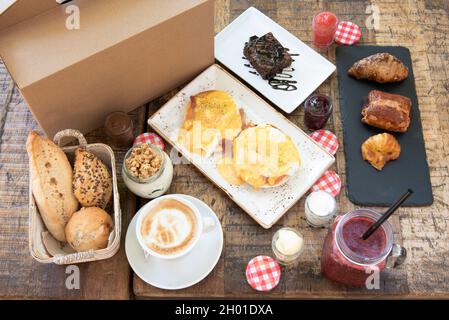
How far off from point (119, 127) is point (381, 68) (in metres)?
0.88

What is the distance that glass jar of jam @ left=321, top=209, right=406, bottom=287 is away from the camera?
4.78 feet

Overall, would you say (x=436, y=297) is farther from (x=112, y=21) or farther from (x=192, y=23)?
(x=112, y=21)

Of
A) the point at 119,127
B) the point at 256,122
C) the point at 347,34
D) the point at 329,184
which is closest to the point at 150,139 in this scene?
the point at 119,127

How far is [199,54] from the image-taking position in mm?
1806

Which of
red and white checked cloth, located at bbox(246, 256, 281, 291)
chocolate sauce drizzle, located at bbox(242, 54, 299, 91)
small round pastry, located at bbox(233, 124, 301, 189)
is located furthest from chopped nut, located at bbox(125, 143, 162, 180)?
chocolate sauce drizzle, located at bbox(242, 54, 299, 91)

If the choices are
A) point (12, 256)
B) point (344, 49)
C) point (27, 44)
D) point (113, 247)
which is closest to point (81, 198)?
point (113, 247)

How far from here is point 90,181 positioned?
1564 millimetres

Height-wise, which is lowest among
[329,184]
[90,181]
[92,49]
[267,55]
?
[329,184]

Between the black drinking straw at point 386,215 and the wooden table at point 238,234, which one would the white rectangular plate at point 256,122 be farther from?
the black drinking straw at point 386,215

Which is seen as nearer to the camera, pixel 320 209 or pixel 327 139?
pixel 320 209

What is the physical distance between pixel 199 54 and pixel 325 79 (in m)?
0.44

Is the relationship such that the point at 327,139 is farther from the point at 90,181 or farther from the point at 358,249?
the point at 90,181

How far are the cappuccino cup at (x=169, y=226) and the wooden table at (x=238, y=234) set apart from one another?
12 centimetres

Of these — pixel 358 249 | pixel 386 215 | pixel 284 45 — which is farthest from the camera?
pixel 284 45
